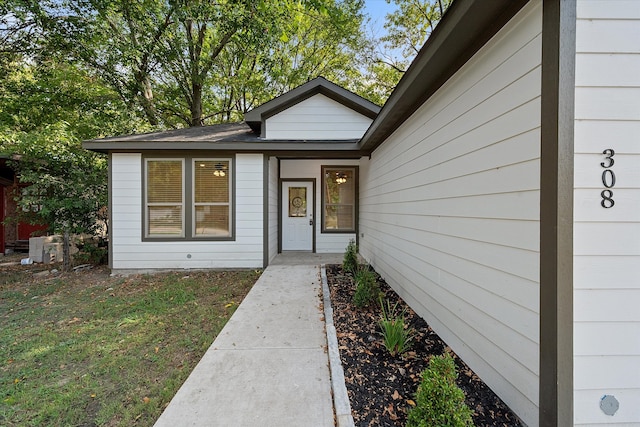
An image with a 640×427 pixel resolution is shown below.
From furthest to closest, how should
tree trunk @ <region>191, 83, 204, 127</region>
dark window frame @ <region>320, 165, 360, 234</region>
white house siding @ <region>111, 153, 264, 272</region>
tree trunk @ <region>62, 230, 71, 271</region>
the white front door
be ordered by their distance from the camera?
tree trunk @ <region>191, 83, 204, 127</region> → the white front door → dark window frame @ <region>320, 165, 360, 234</region> → tree trunk @ <region>62, 230, 71, 271</region> → white house siding @ <region>111, 153, 264, 272</region>

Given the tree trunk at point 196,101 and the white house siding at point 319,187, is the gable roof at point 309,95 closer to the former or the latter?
the white house siding at point 319,187

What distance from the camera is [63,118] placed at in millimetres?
8977

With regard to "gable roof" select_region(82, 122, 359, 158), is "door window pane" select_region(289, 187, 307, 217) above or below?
below

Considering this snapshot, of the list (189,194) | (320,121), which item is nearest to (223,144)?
(189,194)

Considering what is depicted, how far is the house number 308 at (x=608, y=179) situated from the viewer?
1.55 meters

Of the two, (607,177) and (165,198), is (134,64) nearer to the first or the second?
(165,198)

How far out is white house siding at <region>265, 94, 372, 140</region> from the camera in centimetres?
670

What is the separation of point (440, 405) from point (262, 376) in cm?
150

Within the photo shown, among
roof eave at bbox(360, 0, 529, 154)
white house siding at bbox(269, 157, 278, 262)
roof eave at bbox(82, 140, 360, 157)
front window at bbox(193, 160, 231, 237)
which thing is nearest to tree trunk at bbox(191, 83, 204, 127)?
roof eave at bbox(82, 140, 360, 157)

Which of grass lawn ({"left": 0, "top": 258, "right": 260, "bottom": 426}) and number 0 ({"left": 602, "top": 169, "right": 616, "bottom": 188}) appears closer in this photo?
number 0 ({"left": 602, "top": 169, "right": 616, "bottom": 188})

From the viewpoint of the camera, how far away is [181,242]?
6.25 m

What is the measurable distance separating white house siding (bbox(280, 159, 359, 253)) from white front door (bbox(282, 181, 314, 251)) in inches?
7.1

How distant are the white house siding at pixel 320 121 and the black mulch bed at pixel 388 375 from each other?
4.42 metres

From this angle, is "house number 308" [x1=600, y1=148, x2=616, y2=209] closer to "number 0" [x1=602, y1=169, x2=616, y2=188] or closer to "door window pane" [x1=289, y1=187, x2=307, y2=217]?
"number 0" [x1=602, y1=169, x2=616, y2=188]
